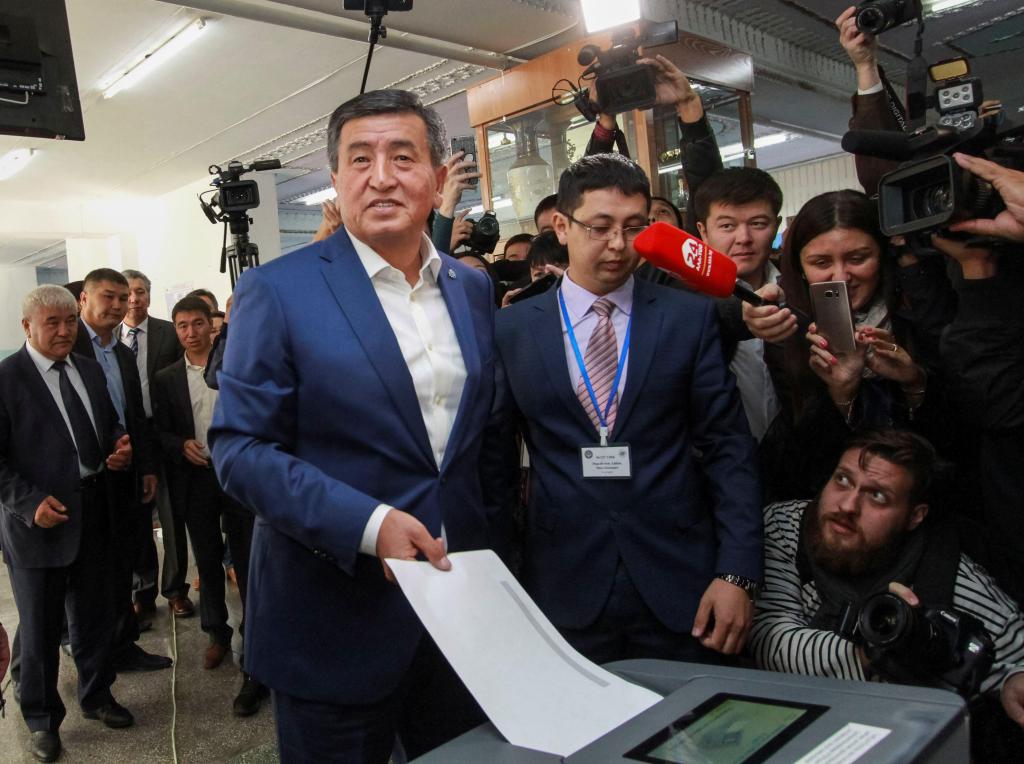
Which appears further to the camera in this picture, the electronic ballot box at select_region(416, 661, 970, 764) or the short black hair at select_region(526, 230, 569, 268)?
the short black hair at select_region(526, 230, 569, 268)

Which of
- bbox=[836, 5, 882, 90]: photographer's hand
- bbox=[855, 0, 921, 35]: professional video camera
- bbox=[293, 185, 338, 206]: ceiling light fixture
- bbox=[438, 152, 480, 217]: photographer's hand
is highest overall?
bbox=[293, 185, 338, 206]: ceiling light fixture

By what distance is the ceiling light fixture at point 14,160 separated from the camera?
6789mm

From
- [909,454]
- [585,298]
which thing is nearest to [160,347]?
[585,298]

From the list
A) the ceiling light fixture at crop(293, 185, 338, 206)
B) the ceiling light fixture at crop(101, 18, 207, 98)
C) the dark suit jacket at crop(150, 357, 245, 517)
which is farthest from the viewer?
the ceiling light fixture at crop(293, 185, 338, 206)

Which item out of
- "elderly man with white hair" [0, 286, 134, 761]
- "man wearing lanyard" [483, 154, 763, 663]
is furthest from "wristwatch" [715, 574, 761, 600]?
"elderly man with white hair" [0, 286, 134, 761]

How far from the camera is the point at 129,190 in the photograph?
8539 millimetres

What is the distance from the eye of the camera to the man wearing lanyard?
1.45 m

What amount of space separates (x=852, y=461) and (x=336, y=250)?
109cm

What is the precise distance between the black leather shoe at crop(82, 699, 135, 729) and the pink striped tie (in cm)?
238

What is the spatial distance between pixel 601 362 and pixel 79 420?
231cm

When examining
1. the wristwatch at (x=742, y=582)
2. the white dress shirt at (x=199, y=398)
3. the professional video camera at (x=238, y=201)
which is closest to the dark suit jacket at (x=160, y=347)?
the white dress shirt at (x=199, y=398)

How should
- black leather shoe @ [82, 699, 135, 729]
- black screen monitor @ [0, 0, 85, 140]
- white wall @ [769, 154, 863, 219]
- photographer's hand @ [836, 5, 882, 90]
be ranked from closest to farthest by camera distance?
photographer's hand @ [836, 5, 882, 90], black screen monitor @ [0, 0, 85, 140], black leather shoe @ [82, 699, 135, 729], white wall @ [769, 154, 863, 219]

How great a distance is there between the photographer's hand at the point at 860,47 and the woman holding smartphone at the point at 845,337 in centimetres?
37

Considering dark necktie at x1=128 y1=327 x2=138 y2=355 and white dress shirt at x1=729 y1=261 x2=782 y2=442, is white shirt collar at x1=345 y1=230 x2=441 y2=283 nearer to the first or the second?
white dress shirt at x1=729 y1=261 x2=782 y2=442
